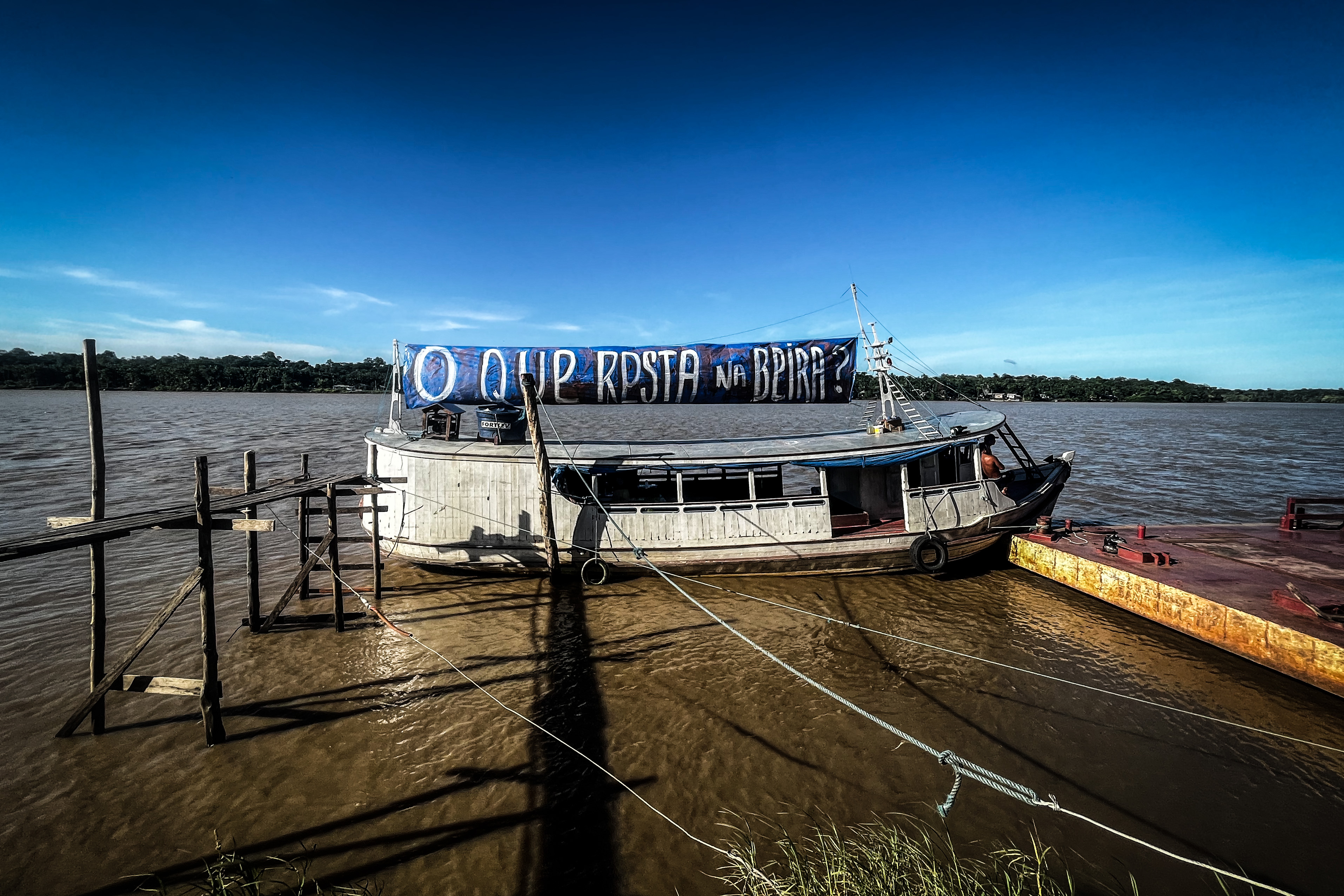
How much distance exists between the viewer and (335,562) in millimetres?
11289

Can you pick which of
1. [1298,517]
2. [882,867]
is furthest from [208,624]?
[1298,517]

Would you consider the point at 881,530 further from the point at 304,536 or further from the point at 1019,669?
the point at 304,536

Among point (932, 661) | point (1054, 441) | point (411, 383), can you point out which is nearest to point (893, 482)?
point (932, 661)

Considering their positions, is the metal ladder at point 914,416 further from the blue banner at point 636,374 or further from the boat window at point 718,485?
the boat window at point 718,485

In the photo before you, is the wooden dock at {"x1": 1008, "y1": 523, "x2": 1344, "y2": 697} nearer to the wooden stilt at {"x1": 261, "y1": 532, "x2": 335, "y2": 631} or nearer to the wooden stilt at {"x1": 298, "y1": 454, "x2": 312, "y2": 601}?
the wooden stilt at {"x1": 261, "y1": 532, "x2": 335, "y2": 631}

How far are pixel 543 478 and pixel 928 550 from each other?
9866mm

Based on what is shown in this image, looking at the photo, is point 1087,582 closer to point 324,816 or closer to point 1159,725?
point 1159,725

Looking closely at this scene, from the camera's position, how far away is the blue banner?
14508 mm

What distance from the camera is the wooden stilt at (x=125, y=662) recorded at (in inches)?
283

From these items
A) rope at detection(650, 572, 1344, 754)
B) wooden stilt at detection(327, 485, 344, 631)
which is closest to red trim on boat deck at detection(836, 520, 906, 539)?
rope at detection(650, 572, 1344, 754)

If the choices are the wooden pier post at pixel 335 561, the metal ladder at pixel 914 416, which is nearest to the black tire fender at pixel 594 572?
the wooden pier post at pixel 335 561

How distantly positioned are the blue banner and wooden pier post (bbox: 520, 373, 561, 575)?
0.95m

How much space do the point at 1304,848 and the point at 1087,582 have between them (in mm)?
7742

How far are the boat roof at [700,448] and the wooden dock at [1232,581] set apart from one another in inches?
158
